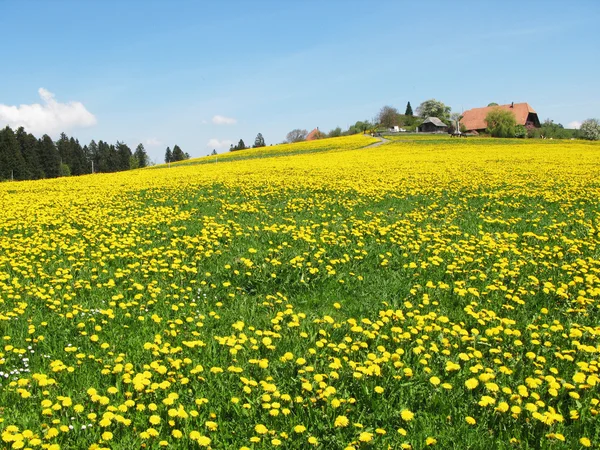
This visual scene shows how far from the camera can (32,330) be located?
4344mm

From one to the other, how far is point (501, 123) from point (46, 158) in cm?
8589

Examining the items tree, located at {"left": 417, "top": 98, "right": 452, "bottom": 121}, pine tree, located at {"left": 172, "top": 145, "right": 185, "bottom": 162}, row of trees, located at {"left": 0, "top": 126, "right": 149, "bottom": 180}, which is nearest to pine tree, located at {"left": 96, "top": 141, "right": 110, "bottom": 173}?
row of trees, located at {"left": 0, "top": 126, "right": 149, "bottom": 180}

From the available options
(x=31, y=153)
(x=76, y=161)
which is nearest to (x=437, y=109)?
(x=76, y=161)

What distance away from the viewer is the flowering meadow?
10.4 feet

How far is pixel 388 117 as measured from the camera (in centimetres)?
10488

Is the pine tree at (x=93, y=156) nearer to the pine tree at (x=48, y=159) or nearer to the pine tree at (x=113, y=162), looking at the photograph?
the pine tree at (x=113, y=162)

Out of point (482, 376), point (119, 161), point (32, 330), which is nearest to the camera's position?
point (482, 376)

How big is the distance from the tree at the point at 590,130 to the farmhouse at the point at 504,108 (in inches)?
481

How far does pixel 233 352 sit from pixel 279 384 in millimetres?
523

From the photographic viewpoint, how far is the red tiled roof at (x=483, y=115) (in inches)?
3515

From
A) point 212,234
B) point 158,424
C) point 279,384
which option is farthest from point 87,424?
point 212,234

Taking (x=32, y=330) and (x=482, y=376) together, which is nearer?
Answer: (x=482, y=376)

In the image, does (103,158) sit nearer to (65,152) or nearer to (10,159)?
(65,152)

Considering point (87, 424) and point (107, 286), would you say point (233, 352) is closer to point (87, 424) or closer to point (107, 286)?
point (87, 424)
